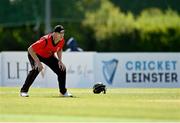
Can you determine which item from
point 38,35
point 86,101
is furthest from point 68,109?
point 38,35

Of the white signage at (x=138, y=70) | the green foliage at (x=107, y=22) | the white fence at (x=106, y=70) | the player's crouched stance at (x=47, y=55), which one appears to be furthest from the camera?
the green foliage at (x=107, y=22)

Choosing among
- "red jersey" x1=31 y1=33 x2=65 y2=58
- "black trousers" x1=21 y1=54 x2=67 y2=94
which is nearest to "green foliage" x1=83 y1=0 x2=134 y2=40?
"black trousers" x1=21 y1=54 x2=67 y2=94

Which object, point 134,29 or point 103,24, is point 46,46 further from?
point 103,24

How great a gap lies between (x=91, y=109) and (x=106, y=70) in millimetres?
15102

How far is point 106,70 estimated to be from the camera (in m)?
30.1

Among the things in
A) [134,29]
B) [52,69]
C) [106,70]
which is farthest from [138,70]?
[134,29]

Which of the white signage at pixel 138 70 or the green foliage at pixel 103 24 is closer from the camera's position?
the white signage at pixel 138 70

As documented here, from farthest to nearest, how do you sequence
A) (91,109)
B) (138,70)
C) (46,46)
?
(138,70) → (46,46) → (91,109)

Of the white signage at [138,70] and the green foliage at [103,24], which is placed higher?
the green foliage at [103,24]

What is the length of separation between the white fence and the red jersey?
9.72m

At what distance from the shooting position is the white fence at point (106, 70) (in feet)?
95.5

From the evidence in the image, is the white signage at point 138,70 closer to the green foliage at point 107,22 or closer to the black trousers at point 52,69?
the black trousers at point 52,69

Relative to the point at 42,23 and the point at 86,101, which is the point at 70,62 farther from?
the point at 42,23

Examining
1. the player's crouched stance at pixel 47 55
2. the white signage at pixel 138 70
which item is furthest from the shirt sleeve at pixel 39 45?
the white signage at pixel 138 70
